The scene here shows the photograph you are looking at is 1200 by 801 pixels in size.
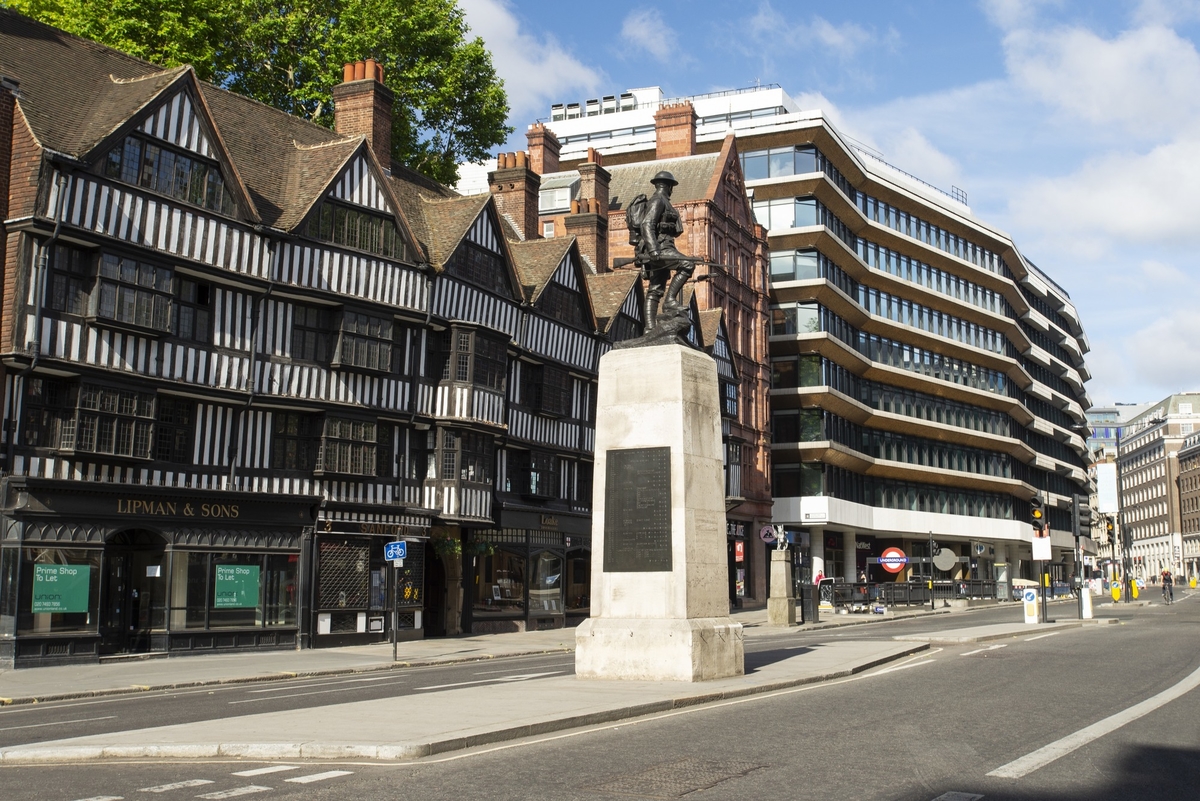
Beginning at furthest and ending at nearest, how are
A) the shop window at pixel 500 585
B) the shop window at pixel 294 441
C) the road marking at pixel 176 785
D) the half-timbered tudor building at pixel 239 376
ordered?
the shop window at pixel 500 585 → the shop window at pixel 294 441 → the half-timbered tudor building at pixel 239 376 → the road marking at pixel 176 785

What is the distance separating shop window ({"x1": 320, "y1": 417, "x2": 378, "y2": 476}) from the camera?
31.2m

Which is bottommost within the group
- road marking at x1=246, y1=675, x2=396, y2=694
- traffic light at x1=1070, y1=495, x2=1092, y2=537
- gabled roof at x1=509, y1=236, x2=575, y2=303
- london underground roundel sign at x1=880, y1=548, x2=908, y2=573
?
road marking at x1=246, y1=675, x2=396, y2=694

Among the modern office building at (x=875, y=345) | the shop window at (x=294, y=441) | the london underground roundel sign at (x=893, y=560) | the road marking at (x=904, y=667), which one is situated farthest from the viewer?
the modern office building at (x=875, y=345)

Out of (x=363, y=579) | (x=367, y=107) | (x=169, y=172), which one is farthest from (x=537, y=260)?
(x=169, y=172)

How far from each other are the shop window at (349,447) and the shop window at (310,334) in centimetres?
178

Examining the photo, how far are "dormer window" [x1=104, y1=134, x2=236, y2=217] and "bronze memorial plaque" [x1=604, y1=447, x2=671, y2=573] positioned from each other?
15.6 m

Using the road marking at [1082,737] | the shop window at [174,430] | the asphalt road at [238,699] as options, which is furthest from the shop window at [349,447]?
the road marking at [1082,737]

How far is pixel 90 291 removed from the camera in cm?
2591

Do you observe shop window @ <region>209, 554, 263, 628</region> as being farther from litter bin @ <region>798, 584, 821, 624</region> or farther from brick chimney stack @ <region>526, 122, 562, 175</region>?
brick chimney stack @ <region>526, 122, 562, 175</region>

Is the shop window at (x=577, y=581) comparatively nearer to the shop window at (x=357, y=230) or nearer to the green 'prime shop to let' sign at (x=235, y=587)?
the shop window at (x=357, y=230)

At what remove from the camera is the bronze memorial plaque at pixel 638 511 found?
663 inches

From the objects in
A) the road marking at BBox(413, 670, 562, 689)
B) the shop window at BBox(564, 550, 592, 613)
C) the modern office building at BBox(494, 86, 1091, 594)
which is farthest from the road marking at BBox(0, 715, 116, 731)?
the modern office building at BBox(494, 86, 1091, 594)

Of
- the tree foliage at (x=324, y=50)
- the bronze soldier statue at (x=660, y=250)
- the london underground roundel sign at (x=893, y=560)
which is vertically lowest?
the london underground roundel sign at (x=893, y=560)

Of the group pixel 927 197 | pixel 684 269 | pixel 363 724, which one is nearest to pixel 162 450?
pixel 684 269
